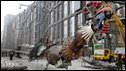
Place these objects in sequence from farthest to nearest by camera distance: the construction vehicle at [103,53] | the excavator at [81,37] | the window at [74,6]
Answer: the window at [74,6], the construction vehicle at [103,53], the excavator at [81,37]

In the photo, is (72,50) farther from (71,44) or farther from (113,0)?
(113,0)

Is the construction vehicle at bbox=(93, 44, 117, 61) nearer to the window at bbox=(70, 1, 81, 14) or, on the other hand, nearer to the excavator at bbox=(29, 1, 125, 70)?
the window at bbox=(70, 1, 81, 14)

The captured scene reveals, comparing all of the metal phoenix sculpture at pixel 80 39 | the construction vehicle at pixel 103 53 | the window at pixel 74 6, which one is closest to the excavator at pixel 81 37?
the metal phoenix sculpture at pixel 80 39

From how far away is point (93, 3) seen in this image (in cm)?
411

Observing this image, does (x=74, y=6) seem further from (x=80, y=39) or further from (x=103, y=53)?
(x=80, y=39)

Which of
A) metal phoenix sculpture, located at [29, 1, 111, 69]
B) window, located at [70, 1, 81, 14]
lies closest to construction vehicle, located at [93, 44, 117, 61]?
window, located at [70, 1, 81, 14]

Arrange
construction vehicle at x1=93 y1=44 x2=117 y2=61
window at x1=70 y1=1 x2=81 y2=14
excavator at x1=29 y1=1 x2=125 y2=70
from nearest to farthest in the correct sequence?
excavator at x1=29 y1=1 x2=125 y2=70, construction vehicle at x1=93 y1=44 x2=117 y2=61, window at x1=70 y1=1 x2=81 y2=14

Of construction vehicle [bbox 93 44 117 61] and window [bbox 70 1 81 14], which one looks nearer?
construction vehicle [bbox 93 44 117 61]

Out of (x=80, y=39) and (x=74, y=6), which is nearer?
(x=80, y=39)

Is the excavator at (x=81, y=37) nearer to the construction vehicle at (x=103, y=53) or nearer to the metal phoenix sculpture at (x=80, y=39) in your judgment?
the metal phoenix sculpture at (x=80, y=39)

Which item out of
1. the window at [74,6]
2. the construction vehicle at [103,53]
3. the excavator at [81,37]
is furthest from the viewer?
the window at [74,6]

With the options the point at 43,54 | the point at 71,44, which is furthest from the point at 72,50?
the point at 43,54

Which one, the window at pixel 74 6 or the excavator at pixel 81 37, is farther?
the window at pixel 74 6

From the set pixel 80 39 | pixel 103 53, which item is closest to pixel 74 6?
pixel 103 53
